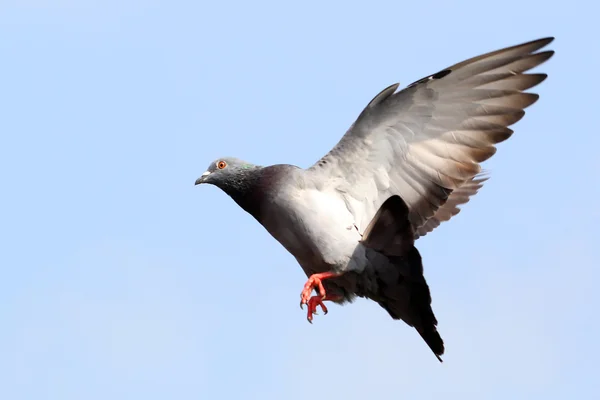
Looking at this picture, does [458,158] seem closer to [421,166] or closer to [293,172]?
[421,166]

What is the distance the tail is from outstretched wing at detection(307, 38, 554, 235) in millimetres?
749

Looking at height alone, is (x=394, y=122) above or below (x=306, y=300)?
above

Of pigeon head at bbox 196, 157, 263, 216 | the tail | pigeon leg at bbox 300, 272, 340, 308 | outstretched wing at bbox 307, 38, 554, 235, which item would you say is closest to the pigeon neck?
pigeon head at bbox 196, 157, 263, 216

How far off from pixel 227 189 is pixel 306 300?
6.67ft

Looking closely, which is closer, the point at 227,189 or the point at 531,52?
the point at 531,52

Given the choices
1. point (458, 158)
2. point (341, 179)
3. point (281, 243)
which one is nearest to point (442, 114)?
point (458, 158)

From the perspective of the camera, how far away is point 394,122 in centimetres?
1446

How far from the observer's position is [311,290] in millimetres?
14344

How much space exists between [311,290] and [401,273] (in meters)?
1.20

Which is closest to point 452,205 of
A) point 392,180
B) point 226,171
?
point 392,180

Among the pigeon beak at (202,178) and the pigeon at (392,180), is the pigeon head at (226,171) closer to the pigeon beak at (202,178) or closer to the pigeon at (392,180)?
the pigeon beak at (202,178)

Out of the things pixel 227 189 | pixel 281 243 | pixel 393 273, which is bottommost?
pixel 393 273

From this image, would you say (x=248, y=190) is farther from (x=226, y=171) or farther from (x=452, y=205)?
(x=452, y=205)

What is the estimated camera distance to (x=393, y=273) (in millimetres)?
14148
